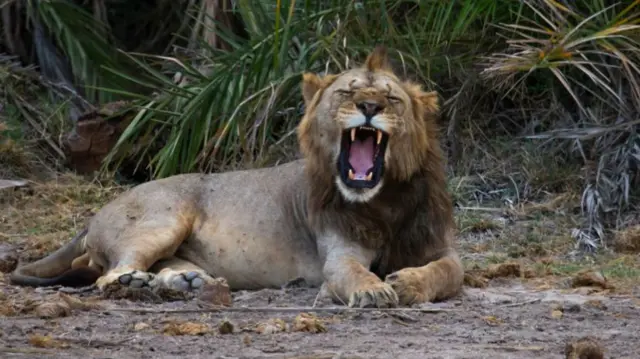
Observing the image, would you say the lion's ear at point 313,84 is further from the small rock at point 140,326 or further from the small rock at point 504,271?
the small rock at point 140,326

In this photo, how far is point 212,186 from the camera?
7.05 meters

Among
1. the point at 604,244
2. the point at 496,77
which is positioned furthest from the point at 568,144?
the point at 604,244

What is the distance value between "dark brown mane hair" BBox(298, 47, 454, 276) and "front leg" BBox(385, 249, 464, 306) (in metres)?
0.14

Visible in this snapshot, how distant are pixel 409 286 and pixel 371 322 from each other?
45 centimetres

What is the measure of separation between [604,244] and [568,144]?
120 cm

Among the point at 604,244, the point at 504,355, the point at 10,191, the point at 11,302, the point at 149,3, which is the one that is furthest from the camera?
the point at 149,3

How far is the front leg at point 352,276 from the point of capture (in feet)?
18.3

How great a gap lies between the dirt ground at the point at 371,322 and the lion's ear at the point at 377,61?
100 cm

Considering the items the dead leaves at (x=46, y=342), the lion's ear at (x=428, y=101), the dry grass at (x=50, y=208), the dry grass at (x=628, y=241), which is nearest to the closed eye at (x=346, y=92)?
the lion's ear at (x=428, y=101)

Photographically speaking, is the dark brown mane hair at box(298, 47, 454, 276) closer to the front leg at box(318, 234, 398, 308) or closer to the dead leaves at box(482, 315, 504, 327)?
the front leg at box(318, 234, 398, 308)

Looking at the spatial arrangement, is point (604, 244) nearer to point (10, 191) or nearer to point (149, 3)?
point (10, 191)

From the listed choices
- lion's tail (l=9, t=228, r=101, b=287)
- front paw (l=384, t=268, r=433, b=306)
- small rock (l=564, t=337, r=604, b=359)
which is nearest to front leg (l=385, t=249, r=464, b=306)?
front paw (l=384, t=268, r=433, b=306)

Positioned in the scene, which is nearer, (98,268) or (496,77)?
(98,268)

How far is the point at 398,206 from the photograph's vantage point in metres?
6.32
